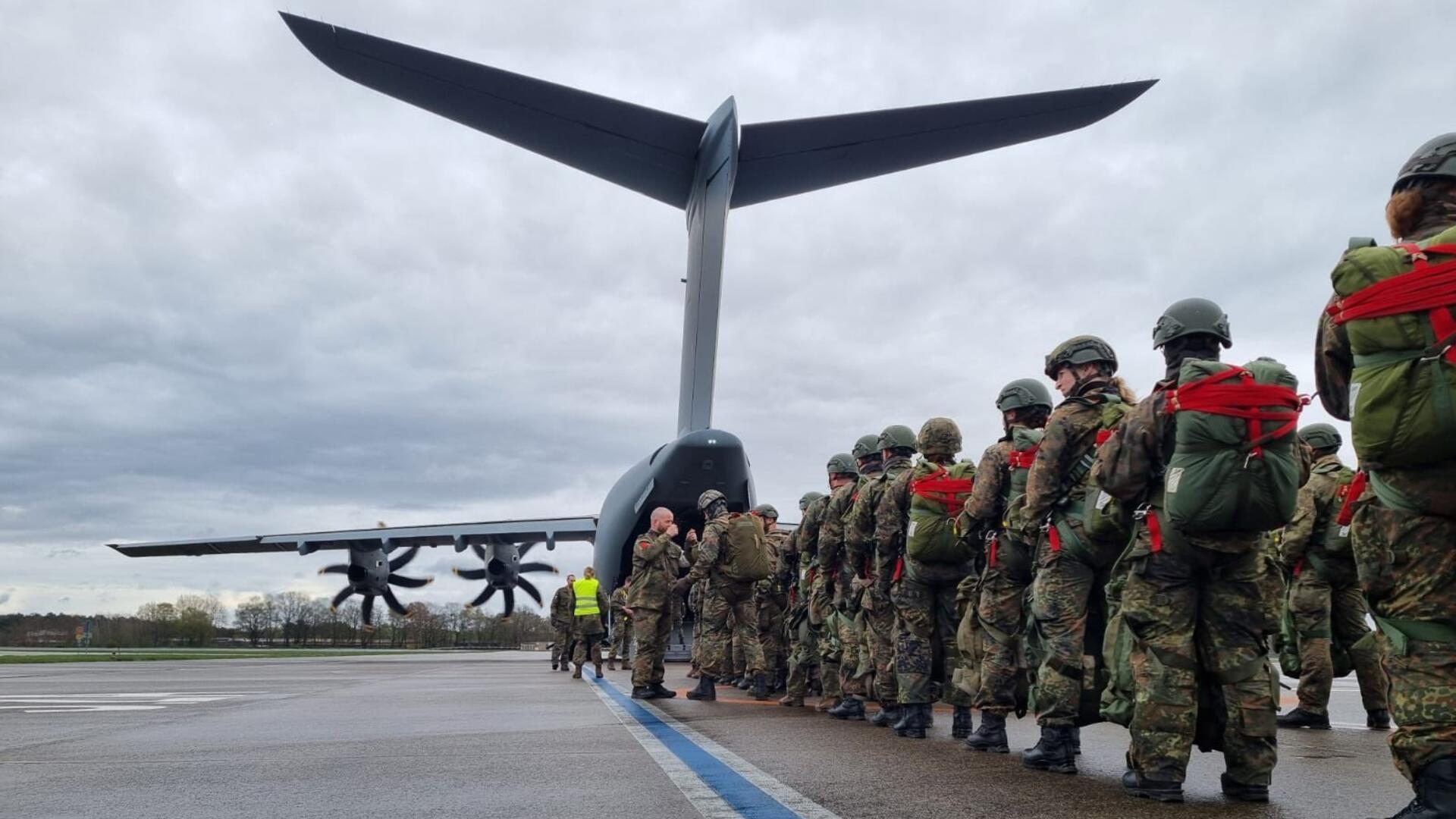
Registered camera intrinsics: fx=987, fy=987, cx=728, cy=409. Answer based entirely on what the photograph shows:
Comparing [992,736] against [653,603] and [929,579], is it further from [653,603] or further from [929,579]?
[653,603]

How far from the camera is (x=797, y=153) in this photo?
1382 cm

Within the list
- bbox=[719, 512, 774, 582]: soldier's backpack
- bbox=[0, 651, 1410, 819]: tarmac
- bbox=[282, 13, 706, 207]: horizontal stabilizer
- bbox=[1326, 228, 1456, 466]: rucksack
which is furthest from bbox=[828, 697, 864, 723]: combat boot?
bbox=[282, 13, 706, 207]: horizontal stabilizer

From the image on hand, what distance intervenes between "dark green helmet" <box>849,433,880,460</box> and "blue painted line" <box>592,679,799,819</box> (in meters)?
2.77

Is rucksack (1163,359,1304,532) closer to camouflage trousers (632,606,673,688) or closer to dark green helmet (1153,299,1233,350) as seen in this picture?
dark green helmet (1153,299,1233,350)

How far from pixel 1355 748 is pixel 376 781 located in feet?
16.6

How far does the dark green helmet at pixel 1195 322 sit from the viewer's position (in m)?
4.12

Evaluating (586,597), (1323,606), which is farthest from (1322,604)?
(586,597)

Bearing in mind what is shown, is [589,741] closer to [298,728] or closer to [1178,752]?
[298,728]

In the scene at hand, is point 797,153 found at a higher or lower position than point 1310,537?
higher

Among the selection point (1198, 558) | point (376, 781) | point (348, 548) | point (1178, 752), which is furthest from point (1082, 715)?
point (348, 548)

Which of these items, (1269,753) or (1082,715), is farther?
(1082,715)

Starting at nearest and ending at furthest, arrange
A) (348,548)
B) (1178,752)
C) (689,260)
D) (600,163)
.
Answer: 1. (1178,752)
2. (600,163)
3. (689,260)
4. (348,548)

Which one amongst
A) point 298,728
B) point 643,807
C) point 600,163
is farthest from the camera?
point 600,163

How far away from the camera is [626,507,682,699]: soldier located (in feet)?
29.2
